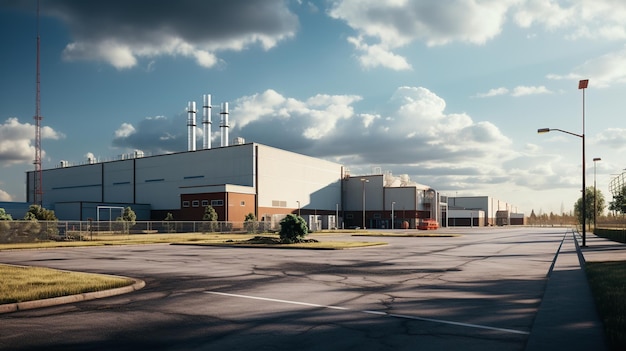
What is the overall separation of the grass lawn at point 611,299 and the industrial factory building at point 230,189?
57774 millimetres

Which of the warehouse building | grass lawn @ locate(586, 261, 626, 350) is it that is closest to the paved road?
grass lawn @ locate(586, 261, 626, 350)

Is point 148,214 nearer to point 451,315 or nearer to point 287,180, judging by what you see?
point 287,180

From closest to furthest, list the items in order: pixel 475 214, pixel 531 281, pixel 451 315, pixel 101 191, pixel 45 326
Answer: pixel 45 326
pixel 451 315
pixel 531 281
pixel 101 191
pixel 475 214

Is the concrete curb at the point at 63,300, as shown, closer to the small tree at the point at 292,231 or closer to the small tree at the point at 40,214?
the small tree at the point at 292,231

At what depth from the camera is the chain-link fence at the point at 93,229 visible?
37.2 meters

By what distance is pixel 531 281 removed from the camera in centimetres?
1401

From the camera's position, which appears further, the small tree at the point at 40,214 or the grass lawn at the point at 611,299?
the small tree at the point at 40,214

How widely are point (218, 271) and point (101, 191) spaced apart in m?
92.9

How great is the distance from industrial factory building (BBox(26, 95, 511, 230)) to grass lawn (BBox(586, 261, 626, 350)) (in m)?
57.8

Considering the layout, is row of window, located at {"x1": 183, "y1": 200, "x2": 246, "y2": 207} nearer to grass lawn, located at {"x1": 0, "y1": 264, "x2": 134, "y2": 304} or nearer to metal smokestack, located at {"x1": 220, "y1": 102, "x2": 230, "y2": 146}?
metal smokestack, located at {"x1": 220, "y1": 102, "x2": 230, "y2": 146}

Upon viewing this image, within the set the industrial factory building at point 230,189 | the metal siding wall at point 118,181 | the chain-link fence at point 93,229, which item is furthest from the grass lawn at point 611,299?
the metal siding wall at point 118,181

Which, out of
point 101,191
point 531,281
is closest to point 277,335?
point 531,281

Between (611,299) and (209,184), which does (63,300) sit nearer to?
(611,299)

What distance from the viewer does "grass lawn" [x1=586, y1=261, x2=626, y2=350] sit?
6898 millimetres
